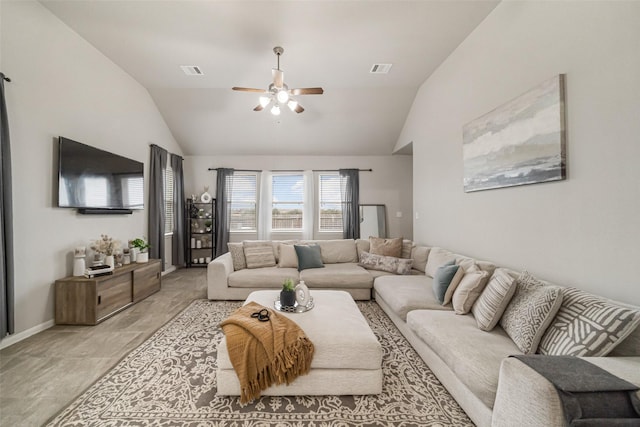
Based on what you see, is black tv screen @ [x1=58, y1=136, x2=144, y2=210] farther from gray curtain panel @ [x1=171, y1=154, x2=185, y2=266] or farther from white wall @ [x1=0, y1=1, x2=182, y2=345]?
gray curtain panel @ [x1=171, y1=154, x2=185, y2=266]

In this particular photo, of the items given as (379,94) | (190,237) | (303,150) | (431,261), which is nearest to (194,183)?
(190,237)

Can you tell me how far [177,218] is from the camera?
542 centimetres

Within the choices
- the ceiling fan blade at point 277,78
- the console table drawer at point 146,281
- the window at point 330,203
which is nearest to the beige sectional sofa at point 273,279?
the console table drawer at point 146,281

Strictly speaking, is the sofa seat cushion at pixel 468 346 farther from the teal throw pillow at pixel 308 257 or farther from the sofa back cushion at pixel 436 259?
the teal throw pillow at pixel 308 257

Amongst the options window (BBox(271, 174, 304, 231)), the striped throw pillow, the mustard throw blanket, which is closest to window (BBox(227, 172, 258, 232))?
window (BBox(271, 174, 304, 231))

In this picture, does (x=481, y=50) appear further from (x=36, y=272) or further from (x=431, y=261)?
(x=36, y=272)

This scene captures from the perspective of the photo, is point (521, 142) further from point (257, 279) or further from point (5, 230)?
point (5, 230)

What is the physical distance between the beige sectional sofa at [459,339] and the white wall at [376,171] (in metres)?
2.44

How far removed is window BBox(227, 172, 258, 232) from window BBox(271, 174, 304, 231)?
54 cm

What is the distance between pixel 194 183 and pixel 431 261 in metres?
5.45

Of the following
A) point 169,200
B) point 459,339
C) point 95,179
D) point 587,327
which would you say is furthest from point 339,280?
point 169,200

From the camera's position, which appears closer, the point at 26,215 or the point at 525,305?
the point at 525,305

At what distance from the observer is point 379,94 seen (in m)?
4.53

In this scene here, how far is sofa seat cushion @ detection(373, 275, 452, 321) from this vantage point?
2.38 meters
